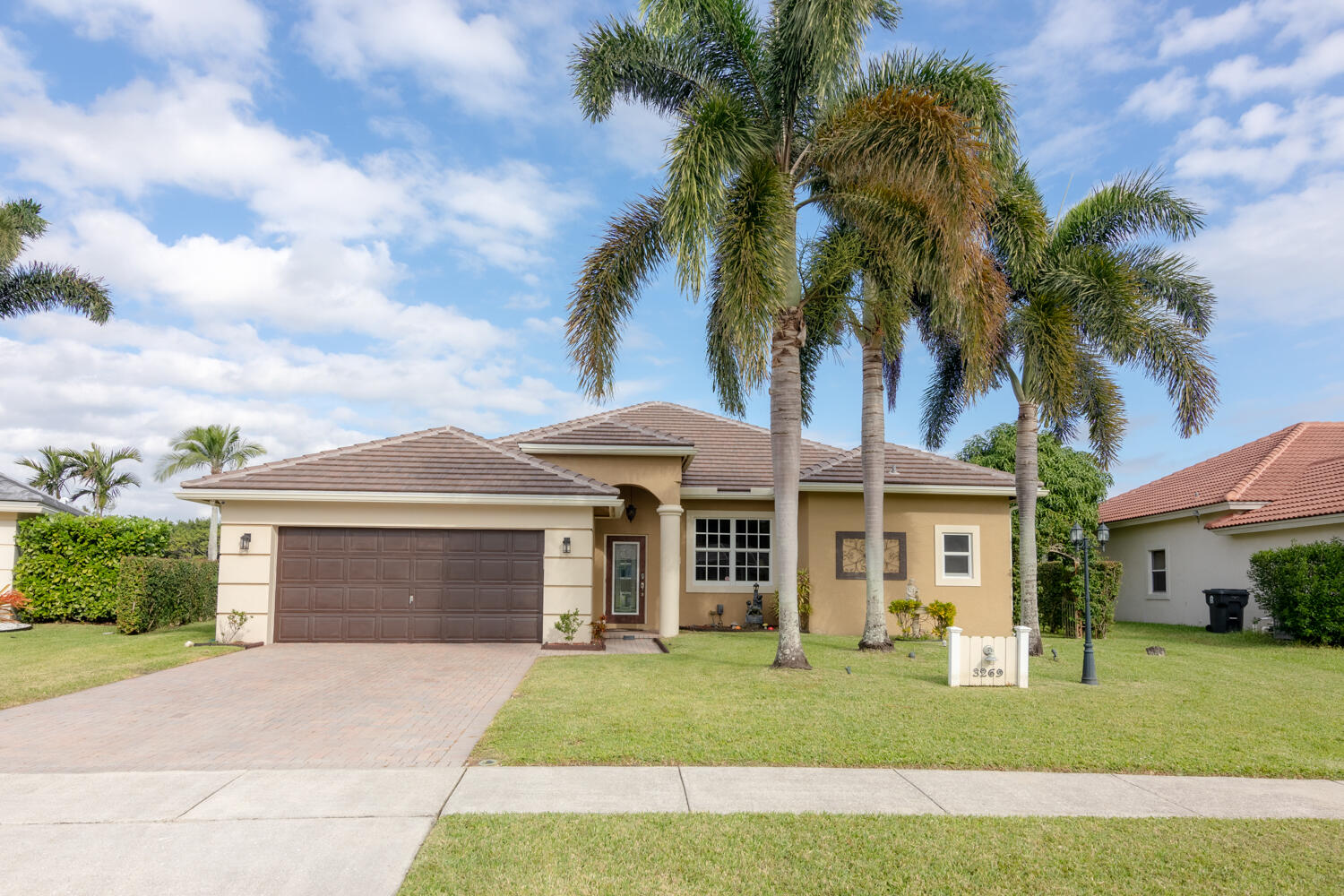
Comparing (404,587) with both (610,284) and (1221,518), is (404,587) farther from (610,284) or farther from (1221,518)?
(1221,518)

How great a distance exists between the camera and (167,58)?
1399 centimetres

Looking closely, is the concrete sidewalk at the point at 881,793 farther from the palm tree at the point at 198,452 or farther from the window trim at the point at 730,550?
the palm tree at the point at 198,452

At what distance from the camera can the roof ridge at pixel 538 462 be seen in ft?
53.4

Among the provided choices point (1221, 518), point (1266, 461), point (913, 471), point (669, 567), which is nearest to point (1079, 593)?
point (913, 471)

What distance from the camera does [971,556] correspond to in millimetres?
19484

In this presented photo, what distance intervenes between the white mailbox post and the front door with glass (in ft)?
31.2

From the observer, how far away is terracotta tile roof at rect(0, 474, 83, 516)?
21.0 metres

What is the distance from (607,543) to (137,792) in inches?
545

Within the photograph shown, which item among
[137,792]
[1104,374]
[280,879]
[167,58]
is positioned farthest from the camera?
[1104,374]

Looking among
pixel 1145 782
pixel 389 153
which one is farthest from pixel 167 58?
pixel 1145 782

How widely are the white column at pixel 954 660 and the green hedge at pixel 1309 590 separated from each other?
10.2m

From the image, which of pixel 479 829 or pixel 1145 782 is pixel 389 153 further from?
pixel 1145 782

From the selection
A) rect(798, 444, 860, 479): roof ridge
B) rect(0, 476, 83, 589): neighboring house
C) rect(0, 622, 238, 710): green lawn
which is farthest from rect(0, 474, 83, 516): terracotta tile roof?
rect(798, 444, 860, 479): roof ridge

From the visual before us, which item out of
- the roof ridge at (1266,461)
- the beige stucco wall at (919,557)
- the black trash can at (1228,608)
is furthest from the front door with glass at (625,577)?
the roof ridge at (1266,461)
